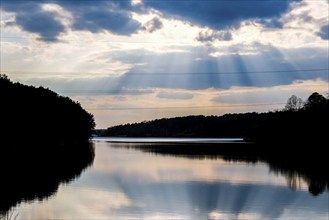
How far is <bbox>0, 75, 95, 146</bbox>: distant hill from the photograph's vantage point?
74750 mm

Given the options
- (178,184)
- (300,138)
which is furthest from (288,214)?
(300,138)

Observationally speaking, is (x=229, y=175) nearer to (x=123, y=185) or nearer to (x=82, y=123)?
(x=123, y=185)

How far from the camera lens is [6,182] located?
38312 mm

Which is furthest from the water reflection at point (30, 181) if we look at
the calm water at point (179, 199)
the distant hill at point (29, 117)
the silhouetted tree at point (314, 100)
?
the silhouetted tree at point (314, 100)

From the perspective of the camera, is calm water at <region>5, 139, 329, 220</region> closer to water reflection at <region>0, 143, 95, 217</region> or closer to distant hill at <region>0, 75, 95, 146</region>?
water reflection at <region>0, 143, 95, 217</region>

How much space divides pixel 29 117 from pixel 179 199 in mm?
57754

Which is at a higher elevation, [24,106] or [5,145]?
[24,106]

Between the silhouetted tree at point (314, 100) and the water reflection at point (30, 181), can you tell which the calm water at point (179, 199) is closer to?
the water reflection at point (30, 181)

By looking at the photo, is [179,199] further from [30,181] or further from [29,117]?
[29,117]

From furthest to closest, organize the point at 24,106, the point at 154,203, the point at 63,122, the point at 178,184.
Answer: the point at 63,122
the point at 24,106
the point at 178,184
the point at 154,203

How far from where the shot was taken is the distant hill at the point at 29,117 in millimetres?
74750

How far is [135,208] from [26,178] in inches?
674

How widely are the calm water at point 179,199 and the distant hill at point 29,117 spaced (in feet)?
105

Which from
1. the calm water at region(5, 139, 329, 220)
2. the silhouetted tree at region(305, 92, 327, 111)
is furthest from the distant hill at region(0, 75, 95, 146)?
the silhouetted tree at region(305, 92, 327, 111)
